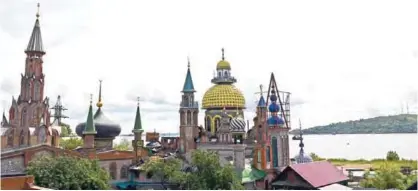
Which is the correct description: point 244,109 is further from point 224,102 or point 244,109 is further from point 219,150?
point 219,150

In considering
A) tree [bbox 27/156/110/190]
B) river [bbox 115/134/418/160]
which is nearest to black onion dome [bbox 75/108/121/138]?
tree [bbox 27/156/110/190]

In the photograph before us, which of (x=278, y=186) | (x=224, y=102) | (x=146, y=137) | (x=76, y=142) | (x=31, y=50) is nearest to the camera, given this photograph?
(x=278, y=186)

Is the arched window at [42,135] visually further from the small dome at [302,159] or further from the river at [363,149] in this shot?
the river at [363,149]

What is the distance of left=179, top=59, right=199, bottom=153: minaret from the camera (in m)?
31.0

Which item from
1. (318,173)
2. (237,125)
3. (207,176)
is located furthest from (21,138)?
(318,173)

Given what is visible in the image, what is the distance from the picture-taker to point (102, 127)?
31.0 m

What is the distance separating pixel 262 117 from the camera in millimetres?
31422

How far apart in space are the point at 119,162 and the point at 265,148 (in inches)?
404

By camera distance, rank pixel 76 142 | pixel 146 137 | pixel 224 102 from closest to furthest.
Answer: pixel 224 102, pixel 146 137, pixel 76 142

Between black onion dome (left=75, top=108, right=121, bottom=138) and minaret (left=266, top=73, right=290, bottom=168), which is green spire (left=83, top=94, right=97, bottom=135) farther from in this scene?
minaret (left=266, top=73, right=290, bottom=168)

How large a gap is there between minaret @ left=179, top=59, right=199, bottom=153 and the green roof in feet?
15.6

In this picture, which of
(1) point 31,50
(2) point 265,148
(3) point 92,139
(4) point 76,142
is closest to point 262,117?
(2) point 265,148

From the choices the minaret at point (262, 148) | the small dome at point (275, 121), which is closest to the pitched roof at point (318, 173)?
the minaret at point (262, 148)

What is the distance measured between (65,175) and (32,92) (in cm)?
1322
